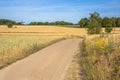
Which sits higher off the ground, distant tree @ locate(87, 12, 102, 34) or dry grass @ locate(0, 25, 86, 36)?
distant tree @ locate(87, 12, 102, 34)

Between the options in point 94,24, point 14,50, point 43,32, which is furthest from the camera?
point 43,32

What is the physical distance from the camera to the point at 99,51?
16.0 meters

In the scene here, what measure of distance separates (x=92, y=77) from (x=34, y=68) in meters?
4.17

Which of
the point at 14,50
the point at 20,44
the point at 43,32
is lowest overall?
the point at 43,32

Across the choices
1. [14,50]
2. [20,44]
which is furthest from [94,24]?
[14,50]

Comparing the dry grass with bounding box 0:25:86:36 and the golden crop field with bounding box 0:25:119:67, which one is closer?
the golden crop field with bounding box 0:25:119:67

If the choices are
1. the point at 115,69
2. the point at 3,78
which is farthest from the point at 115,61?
the point at 3,78

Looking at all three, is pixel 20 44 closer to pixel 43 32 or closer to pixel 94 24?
pixel 94 24

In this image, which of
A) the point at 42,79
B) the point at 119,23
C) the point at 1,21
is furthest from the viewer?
the point at 1,21

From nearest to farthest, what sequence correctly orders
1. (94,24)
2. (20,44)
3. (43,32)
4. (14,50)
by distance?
1. (14,50)
2. (20,44)
3. (94,24)
4. (43,32)

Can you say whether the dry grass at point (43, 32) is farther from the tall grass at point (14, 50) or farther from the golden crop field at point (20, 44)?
the tall grass at point (14, 50)

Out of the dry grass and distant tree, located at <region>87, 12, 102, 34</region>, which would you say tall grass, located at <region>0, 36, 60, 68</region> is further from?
the dry grass

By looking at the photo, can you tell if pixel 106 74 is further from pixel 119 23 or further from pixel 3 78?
pixel 119 23

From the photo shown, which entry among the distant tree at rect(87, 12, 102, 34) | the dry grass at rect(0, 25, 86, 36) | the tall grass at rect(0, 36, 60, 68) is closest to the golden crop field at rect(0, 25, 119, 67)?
the tall grass at rect(0, 36, 60, 68)
